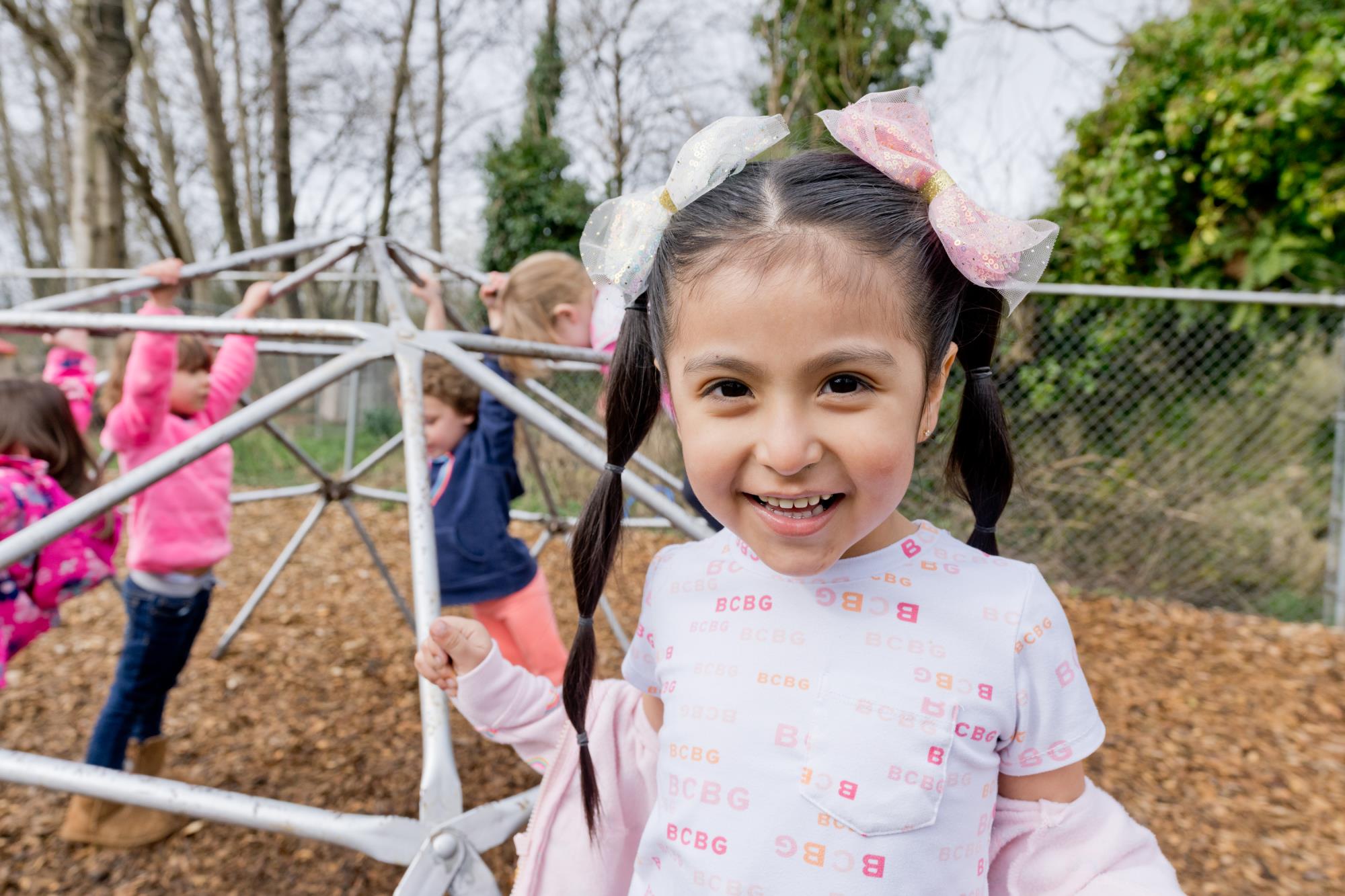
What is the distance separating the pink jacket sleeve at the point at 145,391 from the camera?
2061mm

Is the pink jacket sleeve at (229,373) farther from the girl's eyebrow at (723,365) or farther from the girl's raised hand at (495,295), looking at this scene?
the girl's eyebrow at (723,365)

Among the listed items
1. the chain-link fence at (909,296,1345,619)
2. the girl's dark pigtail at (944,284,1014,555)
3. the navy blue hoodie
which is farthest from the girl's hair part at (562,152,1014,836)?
the chain-link fence at (909,296,1345,619)

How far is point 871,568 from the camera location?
0.93m

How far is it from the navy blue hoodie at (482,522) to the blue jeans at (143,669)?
72cm

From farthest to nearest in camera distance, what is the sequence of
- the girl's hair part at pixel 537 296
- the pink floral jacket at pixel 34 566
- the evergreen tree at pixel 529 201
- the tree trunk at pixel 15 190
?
1. the tree trunk at pixel 15 190
2. the evergreen tree at pixel 529 201
3. the girl's hair part at pixel 537 296
4. the pink floral jacket at pixel 34 566

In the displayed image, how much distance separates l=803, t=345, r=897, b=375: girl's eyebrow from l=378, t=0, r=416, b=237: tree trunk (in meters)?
10.7

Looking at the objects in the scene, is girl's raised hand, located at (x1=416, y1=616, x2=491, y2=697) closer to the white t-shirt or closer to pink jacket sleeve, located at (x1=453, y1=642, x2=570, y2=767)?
pink jacket sleeve, located at (x1=453, y1=642, x2=570, y2=767)

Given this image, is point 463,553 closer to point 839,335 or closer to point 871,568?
point 871,568

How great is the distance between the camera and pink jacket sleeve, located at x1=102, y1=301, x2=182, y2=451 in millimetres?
2061

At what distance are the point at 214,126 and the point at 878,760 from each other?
9.44 meters

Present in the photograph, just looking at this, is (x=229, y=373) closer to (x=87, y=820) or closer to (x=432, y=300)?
(x=432, y=300)

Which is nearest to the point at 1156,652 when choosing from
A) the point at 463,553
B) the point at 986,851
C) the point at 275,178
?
the point at 463,553

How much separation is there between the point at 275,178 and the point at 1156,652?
9.39 m

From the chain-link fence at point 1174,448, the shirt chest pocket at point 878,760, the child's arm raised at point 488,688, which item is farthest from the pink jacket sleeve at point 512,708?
the chain-link fence at point 1174,448
